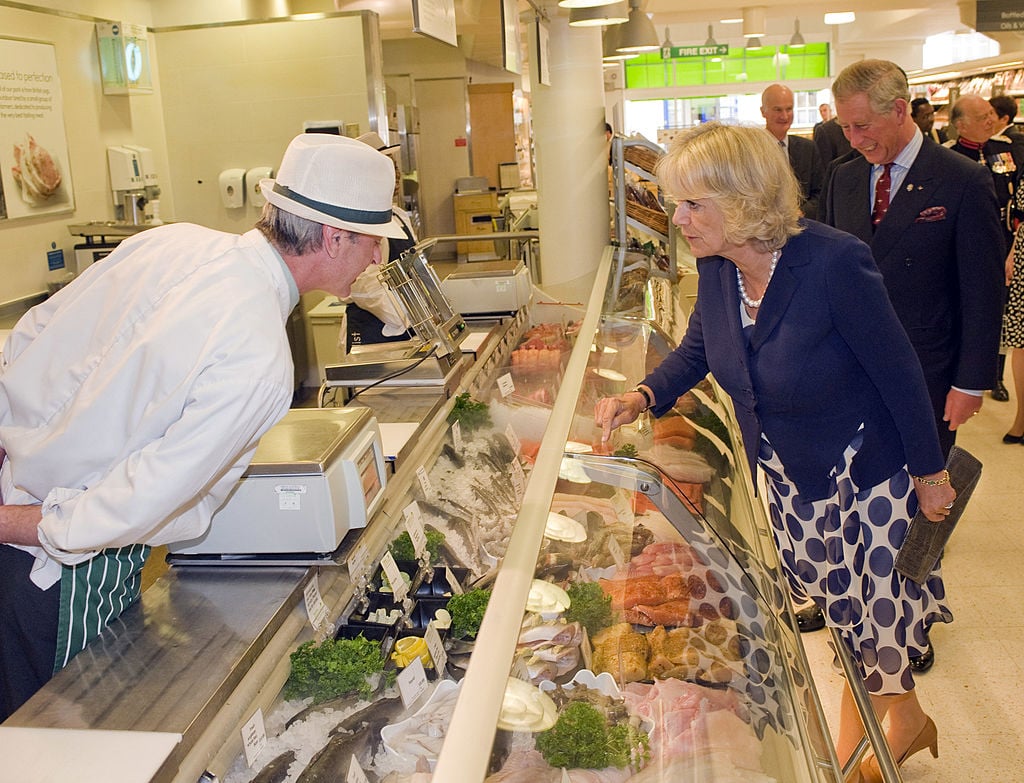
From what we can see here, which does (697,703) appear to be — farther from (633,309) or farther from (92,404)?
(633,309)

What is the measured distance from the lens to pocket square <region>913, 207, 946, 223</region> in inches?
127

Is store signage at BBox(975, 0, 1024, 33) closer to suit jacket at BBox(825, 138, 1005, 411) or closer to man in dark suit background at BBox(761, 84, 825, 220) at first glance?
man in dark suit background at BBox(761, 84, 825, 220)

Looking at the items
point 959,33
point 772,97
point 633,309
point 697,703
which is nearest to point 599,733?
point 697,703

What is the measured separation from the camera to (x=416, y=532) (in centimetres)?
244

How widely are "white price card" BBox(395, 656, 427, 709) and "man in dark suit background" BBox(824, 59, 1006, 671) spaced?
2255mm

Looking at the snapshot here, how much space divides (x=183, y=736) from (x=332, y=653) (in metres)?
0.47

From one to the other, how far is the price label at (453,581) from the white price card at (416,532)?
8cm

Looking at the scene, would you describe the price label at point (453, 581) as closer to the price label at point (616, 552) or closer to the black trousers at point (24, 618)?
the price label at point (616, 552)

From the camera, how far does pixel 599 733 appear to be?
1.66m

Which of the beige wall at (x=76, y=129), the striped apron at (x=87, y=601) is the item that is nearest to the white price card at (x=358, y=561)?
the striped apron at (x=87, y=601)

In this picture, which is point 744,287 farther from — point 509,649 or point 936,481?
point 509,649

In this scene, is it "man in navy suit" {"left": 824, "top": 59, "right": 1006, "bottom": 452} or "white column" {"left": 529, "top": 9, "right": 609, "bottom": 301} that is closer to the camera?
"man in navy suit" {"left": 824, "top": 59, "right": 1006, "bottom": 452}

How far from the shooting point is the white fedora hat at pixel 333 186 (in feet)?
6.14

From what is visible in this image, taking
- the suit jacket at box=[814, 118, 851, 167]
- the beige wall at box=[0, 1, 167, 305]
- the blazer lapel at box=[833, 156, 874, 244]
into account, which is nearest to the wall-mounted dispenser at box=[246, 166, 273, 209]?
the beige wall at box=[0, 1, 167, 305]
